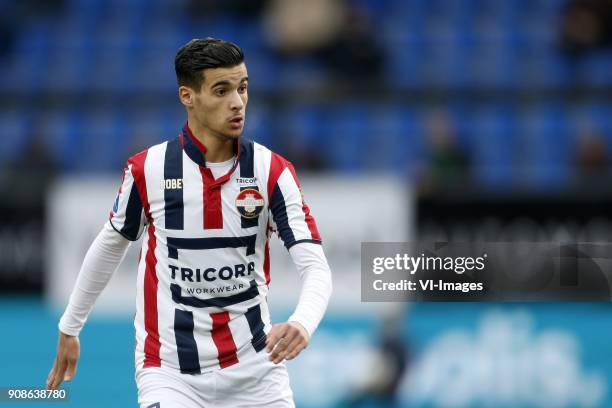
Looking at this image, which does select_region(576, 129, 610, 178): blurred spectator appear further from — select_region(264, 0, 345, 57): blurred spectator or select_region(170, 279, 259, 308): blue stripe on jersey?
select_region(170, 279, 259, 308): blue stripe on jersey

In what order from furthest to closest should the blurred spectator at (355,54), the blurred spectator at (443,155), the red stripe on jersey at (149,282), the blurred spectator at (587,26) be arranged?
the blurred spectator at (355,54)
the blurred spectator at (587,26)
the blurred spectator at (443,155)
the red stripe on jersey at (149,282)

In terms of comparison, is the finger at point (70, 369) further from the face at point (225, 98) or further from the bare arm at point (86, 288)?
the face at point (225, 98)

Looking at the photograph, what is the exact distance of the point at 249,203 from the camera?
4508mm

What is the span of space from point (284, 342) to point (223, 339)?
0.55 meters

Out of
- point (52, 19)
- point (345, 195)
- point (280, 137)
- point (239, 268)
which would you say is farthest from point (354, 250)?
point (52, 19)

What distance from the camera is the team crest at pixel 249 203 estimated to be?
451 centimetres

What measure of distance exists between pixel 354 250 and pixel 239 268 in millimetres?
5247

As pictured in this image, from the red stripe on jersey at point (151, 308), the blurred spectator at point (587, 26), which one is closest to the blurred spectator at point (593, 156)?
the blurred spectator at point (587, 26)

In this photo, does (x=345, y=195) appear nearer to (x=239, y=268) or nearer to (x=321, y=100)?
(x=321, y=100)

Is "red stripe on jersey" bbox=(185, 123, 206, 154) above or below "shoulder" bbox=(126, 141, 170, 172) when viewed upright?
above

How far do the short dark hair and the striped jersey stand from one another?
0.24 metres

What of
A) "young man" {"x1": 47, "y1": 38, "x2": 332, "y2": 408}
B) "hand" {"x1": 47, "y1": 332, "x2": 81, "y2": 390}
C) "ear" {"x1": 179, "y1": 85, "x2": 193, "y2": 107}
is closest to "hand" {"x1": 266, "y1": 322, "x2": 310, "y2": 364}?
"young man" {"x1": 47, "y1": 38, "x2": 332, "y2": 408}

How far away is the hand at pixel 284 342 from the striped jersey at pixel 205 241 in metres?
0.47

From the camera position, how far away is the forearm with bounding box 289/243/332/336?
166 inches
